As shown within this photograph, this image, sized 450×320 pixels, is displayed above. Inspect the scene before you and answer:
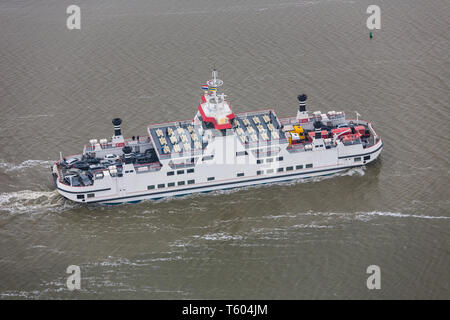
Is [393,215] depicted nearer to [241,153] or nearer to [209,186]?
[241,153]

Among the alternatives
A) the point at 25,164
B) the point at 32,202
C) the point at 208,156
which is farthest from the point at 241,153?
the point at 25,164

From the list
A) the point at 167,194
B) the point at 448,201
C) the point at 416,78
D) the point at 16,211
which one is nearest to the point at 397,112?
the point at 416,78

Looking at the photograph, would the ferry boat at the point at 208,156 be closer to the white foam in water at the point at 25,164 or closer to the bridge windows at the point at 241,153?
the bridge windows at the point at 241,153

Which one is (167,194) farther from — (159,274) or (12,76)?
(12,76)

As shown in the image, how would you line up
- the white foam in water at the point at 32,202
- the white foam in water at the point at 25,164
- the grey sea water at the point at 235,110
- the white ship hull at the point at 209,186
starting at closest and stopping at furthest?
1. the grey sea water at the point at 235,110
2. the white foam in water at the point at 32,202
3. the white ship hull at the point at 209,186
4. the white foam in water at the point at 25,164

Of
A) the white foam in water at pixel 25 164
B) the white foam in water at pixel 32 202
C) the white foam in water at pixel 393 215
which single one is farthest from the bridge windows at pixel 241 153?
the white foam in water at pixel 25 164
